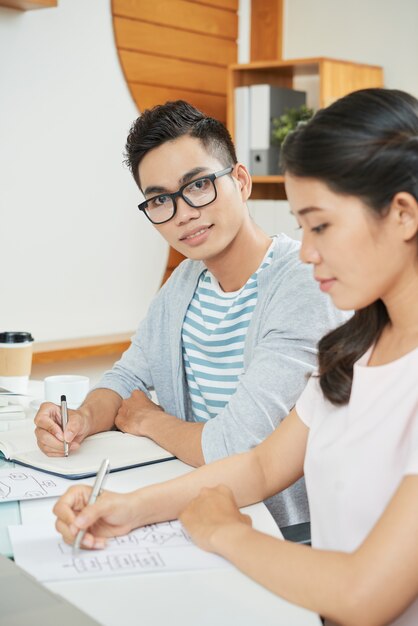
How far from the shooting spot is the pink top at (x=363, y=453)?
3.53 ft

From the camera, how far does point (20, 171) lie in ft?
10.7

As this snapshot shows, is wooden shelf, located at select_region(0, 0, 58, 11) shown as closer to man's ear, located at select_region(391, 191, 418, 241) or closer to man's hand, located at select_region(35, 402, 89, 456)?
man's hand, located at select_region(35, 402, 89, 456)

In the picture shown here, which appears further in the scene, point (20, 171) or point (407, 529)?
point (20, 171)

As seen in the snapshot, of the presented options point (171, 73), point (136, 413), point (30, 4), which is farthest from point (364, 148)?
point (171, 73)

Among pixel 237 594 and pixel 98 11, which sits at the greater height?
pixel 98 11

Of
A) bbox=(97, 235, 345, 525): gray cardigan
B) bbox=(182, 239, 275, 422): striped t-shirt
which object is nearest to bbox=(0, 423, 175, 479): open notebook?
bbox=(97, 235, 345, 525): gray cardigan

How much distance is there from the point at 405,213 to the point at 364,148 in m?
0.09

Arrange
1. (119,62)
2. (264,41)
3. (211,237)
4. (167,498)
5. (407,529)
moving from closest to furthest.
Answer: (407,529), (167,498), (211,237), (119,62), (264,41)

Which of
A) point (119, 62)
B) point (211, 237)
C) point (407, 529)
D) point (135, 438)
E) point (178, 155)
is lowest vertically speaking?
point (135, 438)

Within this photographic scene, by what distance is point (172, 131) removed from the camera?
70.7 inches

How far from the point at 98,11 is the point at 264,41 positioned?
3.11ft

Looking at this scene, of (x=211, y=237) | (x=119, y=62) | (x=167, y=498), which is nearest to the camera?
(x=167, y=498)

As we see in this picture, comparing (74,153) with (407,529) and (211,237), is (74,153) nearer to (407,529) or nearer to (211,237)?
(211,237)

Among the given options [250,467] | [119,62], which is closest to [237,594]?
[250,467]
